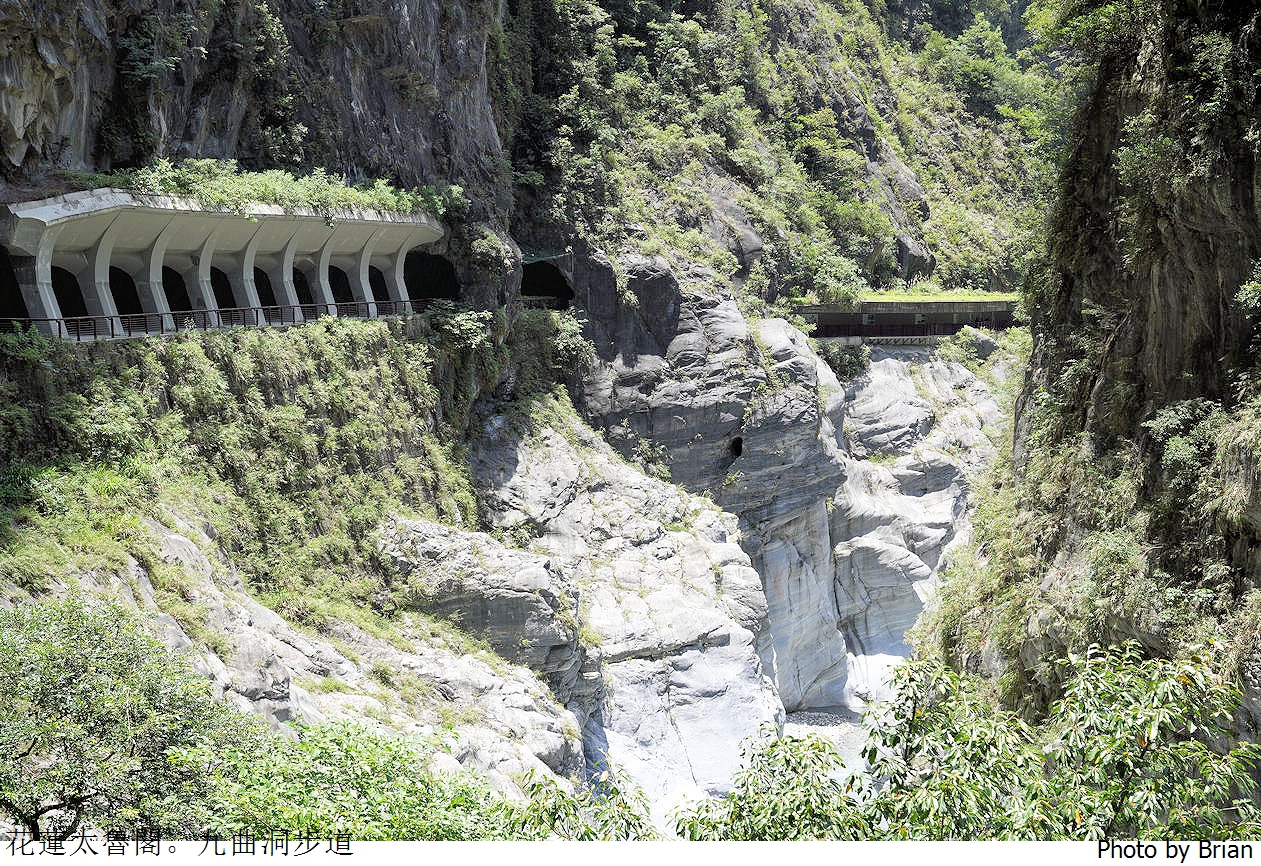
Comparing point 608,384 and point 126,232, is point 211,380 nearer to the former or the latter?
point 126,232

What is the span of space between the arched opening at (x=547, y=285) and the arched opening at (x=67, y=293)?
1755cm

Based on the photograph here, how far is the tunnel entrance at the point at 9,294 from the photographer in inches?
819

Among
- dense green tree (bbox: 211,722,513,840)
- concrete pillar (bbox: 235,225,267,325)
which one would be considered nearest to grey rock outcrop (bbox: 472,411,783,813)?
concrete pillar (bbox: 235,225,267,325)

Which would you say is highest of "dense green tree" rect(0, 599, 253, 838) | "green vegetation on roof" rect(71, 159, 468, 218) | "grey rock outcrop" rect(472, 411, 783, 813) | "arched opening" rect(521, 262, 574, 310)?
"green vegetation on roof" rect(71, 159, 468, 218)

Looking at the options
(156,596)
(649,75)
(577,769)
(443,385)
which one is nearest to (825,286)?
(649,75)

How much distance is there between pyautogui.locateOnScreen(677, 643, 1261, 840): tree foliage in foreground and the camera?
30.0ft

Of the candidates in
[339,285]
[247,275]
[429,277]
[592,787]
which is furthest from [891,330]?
[592,787]

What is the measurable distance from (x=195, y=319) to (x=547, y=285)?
17181 millimetres

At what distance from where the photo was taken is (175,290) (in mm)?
27062

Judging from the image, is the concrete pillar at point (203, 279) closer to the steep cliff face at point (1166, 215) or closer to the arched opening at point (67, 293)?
the arched opening at point (67, 293)

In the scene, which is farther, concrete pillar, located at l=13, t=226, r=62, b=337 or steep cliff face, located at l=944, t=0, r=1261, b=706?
concrete pillar, located at l=13, t=226, r=62, b=337

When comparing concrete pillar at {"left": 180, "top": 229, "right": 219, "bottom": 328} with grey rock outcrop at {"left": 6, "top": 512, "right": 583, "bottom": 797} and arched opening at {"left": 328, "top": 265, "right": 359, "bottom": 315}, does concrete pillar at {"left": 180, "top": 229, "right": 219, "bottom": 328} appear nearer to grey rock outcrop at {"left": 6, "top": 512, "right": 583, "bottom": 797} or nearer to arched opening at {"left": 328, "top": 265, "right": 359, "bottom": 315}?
arched opening at {"left": 328, "top": 265, "right": 359, "bottom": 315}

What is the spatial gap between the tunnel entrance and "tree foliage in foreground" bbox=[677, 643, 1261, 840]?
17.0 m

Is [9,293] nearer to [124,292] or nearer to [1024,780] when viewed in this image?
[124,292]
